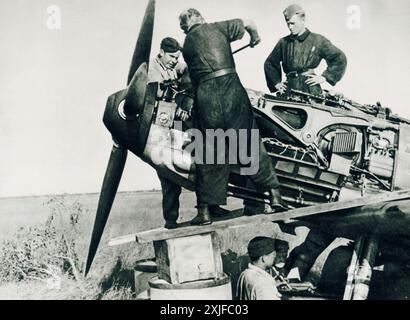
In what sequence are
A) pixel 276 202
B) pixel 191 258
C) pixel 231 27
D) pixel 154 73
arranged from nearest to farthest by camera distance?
1. pixel 191 258
2. pixel 231 27
3. pixel 276 202
4. pixel 154 73

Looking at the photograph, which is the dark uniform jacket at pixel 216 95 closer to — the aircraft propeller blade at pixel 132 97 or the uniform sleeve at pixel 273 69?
the aircraft propeller blade at pixel 132 97

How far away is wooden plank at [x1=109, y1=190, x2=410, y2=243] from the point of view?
5957 millimetres

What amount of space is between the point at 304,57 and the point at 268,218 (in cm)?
250

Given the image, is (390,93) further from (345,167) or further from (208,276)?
(208,276)

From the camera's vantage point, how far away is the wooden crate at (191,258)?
5.91 metres

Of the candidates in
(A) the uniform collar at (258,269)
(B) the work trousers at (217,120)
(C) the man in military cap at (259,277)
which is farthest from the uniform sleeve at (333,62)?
(A) the uniform collar at (258,269)

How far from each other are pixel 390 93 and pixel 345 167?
1.60 m

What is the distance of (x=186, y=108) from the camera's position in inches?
255

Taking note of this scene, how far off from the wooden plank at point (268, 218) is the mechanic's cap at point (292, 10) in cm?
267

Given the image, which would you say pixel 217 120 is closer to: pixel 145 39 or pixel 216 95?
pixel 216 95

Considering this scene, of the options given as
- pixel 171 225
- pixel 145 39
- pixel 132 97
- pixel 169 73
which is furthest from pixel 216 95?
pixel 171 225

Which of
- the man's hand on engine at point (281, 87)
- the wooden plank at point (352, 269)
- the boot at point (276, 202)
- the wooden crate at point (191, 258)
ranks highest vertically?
the man's hand on engine at point (281, 87)

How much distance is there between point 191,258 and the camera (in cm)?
596

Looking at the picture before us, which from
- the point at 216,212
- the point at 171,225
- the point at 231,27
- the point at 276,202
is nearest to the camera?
the point at 231,27
